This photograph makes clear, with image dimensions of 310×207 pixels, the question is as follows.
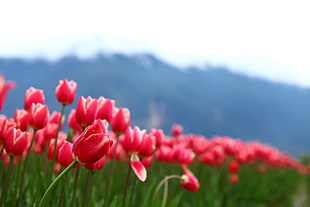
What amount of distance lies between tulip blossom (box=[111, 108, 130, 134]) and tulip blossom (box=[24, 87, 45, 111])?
1.56 ft

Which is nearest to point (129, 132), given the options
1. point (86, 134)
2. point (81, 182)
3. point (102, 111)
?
point (102, 111)

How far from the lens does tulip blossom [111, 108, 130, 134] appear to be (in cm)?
254

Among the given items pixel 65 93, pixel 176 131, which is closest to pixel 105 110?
pixel 65 93

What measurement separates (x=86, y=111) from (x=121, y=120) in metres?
0.46

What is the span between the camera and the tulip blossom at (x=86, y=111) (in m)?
2.09

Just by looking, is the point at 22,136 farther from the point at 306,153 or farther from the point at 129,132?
the point at 306,153

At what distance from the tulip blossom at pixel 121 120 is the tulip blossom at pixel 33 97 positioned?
475 mm

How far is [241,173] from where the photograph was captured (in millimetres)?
8375

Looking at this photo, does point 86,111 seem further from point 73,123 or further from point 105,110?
point 73,123

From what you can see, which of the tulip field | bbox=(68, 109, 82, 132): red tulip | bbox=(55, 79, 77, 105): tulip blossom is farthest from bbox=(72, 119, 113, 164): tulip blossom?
bbox=(68, 109, 82, 132): red tulip

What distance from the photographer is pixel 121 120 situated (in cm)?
254

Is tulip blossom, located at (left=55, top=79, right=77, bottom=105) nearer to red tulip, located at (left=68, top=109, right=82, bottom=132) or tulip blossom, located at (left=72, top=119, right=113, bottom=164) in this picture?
red tulip, located at (left=68, top=109, right=82, bottom=132)

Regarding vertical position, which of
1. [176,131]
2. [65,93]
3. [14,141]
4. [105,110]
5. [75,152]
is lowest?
[75,152]

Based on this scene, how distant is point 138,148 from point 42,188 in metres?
0.61
